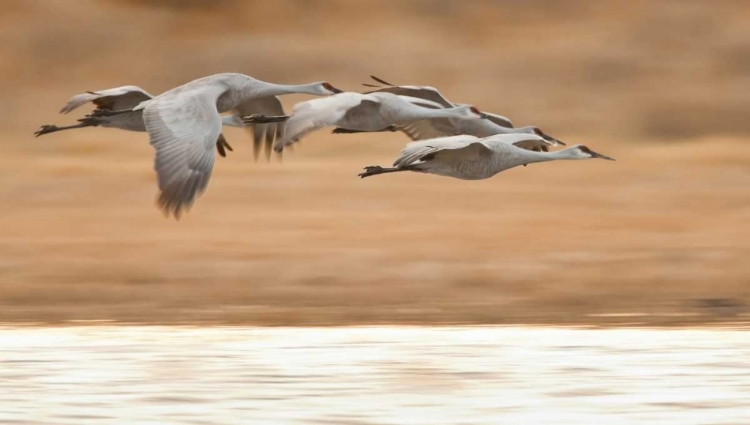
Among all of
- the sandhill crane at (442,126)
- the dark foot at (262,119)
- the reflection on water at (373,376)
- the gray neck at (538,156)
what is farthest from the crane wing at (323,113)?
the reflection on water at (373,376)

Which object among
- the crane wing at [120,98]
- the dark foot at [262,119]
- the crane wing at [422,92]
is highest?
the crane wing at [422,92]

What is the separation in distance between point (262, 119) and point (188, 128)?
3.32 ft

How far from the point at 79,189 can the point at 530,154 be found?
10360 mm

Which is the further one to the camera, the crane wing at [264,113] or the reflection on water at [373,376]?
the crane wing at [264,113]

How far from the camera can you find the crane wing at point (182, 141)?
988 centimetres

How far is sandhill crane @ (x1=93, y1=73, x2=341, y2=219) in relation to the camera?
9891 millimetres

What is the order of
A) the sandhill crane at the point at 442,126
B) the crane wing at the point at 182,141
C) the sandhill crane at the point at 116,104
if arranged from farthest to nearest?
1. the sandhill crane at the point at 442,126
2. the sandhill crane at the point at 116,104
3. the crane wing at the point at 182,141

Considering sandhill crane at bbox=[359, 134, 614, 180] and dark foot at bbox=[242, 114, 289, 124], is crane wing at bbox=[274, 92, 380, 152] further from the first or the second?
dark foot at bbox=[242, 114, 289, 124]

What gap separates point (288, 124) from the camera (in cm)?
1014

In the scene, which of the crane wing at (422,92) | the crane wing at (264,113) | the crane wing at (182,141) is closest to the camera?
the crane wing at (182,141)

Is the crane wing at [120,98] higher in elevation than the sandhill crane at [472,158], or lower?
higher

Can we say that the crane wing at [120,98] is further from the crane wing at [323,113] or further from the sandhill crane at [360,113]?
the crane wing at [323,113]

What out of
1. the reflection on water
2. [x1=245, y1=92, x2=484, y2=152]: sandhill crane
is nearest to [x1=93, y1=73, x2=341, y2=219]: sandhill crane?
[x1=245, y1=92, x2=484, y2=152]: sandhill crane

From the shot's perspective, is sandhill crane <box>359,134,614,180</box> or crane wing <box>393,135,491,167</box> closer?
crane wing <box>393,135,491,167</box>
